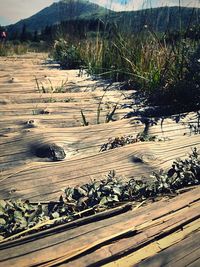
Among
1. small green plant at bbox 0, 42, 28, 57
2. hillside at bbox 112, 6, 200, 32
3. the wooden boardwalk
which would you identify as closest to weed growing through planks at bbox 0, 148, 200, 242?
the wooden boardwalk

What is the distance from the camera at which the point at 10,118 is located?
2.70 m

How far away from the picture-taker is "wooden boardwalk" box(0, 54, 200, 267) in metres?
1.28

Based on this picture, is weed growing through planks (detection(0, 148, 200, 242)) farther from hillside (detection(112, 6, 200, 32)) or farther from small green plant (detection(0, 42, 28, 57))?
small green plant (detection(0, 42, 28, 57))

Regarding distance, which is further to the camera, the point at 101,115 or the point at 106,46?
the point at 106,46

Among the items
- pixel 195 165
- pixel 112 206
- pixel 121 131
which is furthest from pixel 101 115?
pixel 112 206

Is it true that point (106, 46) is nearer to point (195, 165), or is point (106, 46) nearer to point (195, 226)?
point (195, 165)

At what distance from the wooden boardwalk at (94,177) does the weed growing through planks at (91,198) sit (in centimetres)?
8

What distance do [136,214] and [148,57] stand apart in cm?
322

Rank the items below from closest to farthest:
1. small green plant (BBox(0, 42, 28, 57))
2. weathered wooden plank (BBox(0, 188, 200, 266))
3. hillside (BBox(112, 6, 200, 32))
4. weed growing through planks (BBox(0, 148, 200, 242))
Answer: weathered wooden plank (BBox(0, 188, 200, 266)), weed growing through planks (BBox(0, 148, 200, 242)), hillside (BBox(112, 6, 200, 32)), small green plant (BBox(0, 42, 28, 57))

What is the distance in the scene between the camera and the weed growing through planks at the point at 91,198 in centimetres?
151

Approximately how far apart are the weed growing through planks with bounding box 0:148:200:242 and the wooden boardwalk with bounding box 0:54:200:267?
0.08m

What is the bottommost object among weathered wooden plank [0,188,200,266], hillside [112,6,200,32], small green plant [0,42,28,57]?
weathered wooden plank [0,188,200,266]

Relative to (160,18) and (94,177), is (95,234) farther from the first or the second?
(160,18)

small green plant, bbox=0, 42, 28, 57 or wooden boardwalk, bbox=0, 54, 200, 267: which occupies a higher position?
small green plant, bbox=0, 42, 28, 57
